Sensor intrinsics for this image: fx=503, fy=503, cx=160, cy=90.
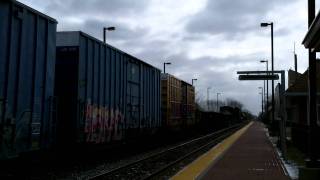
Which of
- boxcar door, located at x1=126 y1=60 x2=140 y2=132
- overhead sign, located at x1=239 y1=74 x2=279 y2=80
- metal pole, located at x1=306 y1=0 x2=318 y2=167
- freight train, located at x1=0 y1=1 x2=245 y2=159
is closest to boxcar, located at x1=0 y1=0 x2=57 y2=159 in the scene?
freight train, located at x1=0 y1=1 x2=245 y2=159

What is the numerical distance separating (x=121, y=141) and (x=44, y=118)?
6.81 m

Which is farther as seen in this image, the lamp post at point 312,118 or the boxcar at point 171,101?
the boxcar at point 171,101

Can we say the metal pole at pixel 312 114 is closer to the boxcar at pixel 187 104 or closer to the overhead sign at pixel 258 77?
the overhead sign at pixel 258 77

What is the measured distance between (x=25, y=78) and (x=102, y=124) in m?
5.56

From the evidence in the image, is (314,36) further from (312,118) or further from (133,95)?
(133,95)

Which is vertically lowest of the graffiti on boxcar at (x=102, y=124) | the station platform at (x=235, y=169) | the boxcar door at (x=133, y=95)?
the station platform at (x=235, y=169)

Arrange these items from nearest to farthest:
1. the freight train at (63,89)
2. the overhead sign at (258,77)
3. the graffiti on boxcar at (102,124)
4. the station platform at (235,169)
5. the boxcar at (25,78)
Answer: the boxcar at (25,78)
the freight train at (63,89)
the station platform at (235,169)
the graffiti on boxcar at (102,124)
the overhead sign at (258,77)

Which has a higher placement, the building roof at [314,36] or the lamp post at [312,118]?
the building roof at [314,36]

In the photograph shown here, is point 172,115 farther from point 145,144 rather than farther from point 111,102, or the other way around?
point 111,102

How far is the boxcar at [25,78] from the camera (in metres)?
10.4

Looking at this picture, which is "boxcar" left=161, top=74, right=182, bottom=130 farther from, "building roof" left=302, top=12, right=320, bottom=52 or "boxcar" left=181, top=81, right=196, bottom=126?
"building roof" left=302, top=12, right=320, bottom=52

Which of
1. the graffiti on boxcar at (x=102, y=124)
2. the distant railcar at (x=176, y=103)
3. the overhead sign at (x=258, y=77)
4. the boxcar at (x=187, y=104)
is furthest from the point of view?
the boxcar at (x=187, y=104)

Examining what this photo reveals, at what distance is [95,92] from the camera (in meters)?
15.9

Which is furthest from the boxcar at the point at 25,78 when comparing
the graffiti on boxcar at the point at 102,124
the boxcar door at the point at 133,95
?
the boxcar door at the point at 133,95
